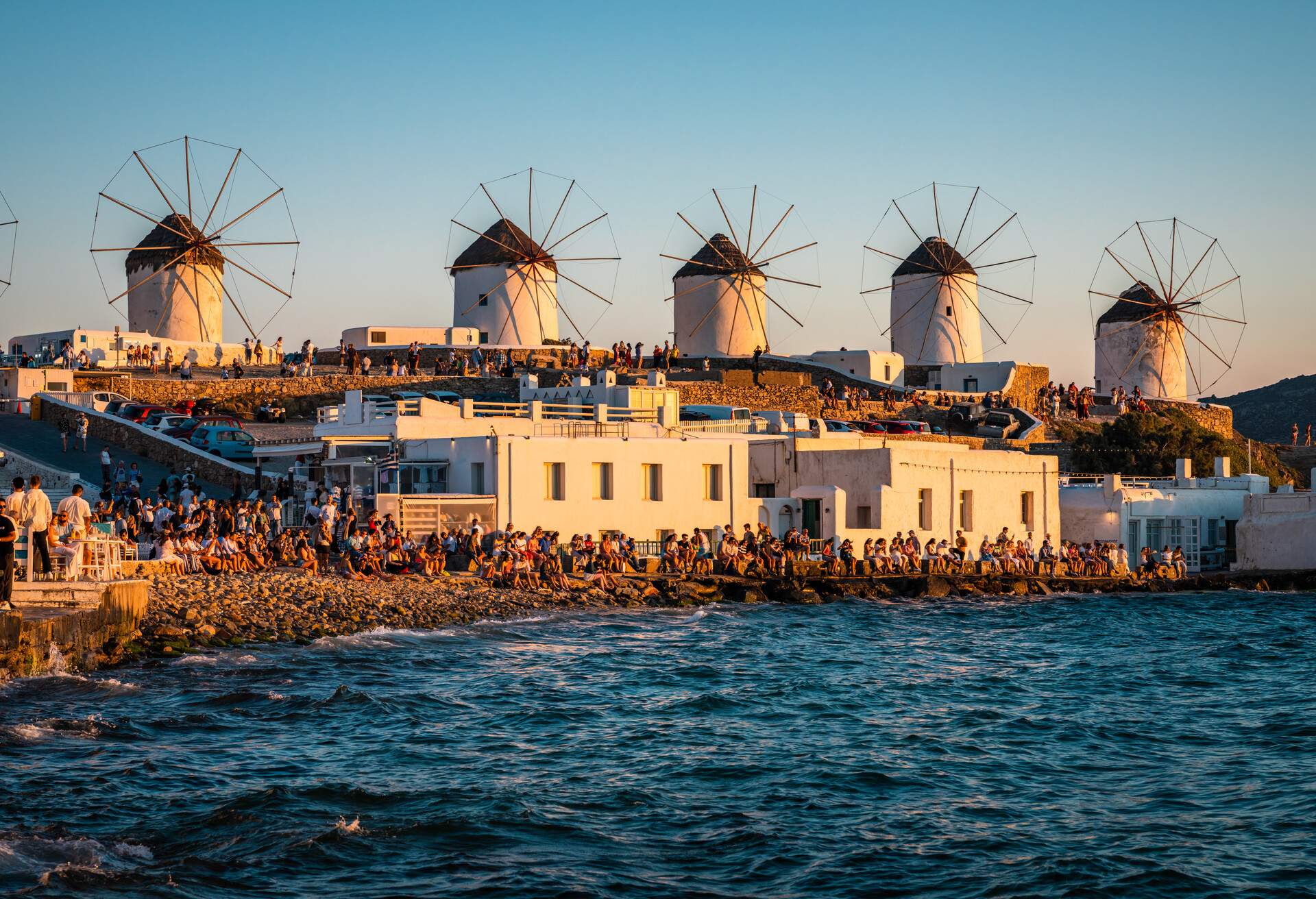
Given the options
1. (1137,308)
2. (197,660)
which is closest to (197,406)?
(197,660)

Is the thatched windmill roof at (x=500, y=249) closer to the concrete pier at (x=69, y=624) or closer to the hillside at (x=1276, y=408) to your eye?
the concrete pier at (x=69, y=624)

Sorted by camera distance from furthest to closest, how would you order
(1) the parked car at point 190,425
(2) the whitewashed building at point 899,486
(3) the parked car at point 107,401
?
(3) the parked car at point 107,401, (1) the parked car at point 190,425, (2) the whitewashed building at point 899,486

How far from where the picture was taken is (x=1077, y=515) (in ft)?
143

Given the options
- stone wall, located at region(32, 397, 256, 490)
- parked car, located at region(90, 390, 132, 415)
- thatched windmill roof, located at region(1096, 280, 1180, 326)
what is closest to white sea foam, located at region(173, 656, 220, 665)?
stone wall, located at region(32, 397, 256, 490)

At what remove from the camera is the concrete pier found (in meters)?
18.8

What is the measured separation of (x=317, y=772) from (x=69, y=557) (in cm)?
703

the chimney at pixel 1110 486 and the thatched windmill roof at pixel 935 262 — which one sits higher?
the thatched windmill roof at pixel 935 262

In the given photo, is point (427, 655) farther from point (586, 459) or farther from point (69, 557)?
point (586, 459)

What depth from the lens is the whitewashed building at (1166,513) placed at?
141ft

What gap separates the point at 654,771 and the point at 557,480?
1765 centimetres

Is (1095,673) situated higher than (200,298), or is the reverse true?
(200,298)

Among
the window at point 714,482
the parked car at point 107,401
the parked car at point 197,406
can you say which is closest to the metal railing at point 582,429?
the window at point 714,482

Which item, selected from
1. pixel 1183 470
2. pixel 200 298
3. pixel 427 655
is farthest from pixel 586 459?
pixel 200 298

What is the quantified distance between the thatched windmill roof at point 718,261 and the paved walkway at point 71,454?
3722 cm
